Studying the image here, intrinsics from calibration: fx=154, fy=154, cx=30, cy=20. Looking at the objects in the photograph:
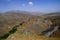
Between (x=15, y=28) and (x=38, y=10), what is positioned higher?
(x=38, y=10)

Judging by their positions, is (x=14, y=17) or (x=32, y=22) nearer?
(x=32, y=22)

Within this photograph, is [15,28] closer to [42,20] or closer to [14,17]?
[14,17]

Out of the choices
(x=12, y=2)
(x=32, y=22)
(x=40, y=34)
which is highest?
(x=12, y=2)

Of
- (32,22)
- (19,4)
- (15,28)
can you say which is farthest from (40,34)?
(19,4)

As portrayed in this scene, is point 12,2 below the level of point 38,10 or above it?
above

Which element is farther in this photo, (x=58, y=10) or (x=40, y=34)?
(x=58, y=10)

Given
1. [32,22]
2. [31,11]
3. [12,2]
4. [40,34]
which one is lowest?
[40,34]

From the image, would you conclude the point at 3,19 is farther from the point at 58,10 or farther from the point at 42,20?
the point at 58,10

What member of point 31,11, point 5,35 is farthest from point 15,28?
point 31,11
